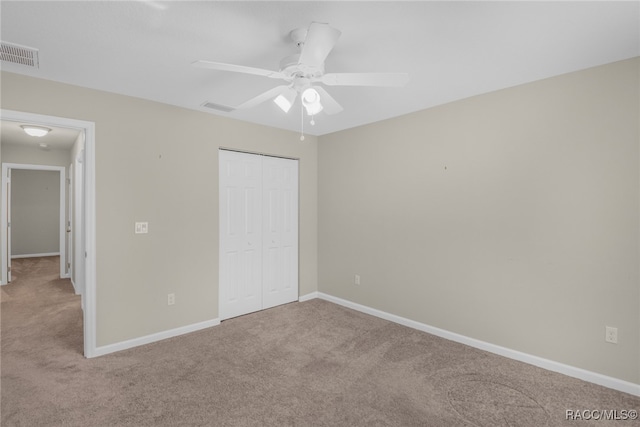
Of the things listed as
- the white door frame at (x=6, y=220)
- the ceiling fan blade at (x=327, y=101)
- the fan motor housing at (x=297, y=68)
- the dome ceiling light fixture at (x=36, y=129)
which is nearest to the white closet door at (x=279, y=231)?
the ceiling fan blade at (x=327, y=101)

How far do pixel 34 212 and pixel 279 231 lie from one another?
769 centimetres

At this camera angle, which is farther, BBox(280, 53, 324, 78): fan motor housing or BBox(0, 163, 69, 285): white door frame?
BBox(0, 163, 69, 285): white door frame

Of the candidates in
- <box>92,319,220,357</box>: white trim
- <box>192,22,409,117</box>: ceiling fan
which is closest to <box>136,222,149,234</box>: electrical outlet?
<box>92,319,220,357</box>: white trim

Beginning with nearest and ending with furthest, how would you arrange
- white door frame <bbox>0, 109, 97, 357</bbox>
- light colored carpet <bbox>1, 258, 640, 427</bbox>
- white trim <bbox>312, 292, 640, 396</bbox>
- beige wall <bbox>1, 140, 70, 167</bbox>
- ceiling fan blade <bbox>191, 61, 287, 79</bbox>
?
ceiling fan blade <bbox>191, 61, 287, 79</bbox> → light colored carpet <bbox>1, 258, 640, 427</bbox> → white trim <bbox>312, 292, 640, 396</bbox> → white door frame <bbox>0, 109, 97, 357</bbox> → beige wall <bbox>1, 140, 70, 167</bbox>

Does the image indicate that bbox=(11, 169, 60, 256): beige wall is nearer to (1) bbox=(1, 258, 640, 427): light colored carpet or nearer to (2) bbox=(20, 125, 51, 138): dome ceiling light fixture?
(2) bbox=(20, 125, 51, 138): dome ceiling light fixture

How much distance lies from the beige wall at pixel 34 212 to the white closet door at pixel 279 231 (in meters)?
7.49

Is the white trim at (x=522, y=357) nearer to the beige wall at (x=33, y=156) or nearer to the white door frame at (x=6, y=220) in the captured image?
the white door frame at (x=6, y=220)

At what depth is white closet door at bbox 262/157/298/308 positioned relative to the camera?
4332mm

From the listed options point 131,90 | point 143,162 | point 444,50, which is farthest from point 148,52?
point 444,50

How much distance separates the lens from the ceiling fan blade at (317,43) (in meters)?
1.52

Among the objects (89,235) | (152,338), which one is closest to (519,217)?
(152,338)

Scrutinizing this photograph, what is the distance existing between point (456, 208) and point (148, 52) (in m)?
3.05

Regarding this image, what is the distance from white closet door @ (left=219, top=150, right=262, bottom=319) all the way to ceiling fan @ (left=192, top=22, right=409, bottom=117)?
181 centimetres

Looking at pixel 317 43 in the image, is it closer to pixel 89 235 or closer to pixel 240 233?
pixel 89 235
